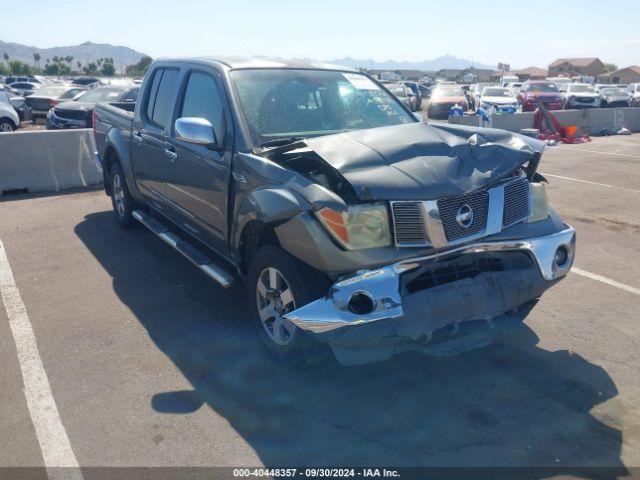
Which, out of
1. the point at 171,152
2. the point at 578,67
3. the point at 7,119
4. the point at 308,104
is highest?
the point at 578,67

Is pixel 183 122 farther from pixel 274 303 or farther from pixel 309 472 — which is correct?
pixel 309 472

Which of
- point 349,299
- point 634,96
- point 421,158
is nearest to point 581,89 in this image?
point 634,96

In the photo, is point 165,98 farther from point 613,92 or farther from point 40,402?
point 613,92

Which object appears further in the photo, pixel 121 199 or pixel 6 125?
pixel 6 125

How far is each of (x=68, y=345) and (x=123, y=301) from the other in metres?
0.88

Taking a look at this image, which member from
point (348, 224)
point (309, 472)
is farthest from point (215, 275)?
point (309, 472)

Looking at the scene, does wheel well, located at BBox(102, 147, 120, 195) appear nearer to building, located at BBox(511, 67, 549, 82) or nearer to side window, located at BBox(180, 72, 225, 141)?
side window, located at BBox(180, 72, 225, 141)

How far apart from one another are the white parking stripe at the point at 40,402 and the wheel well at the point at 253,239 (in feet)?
5.02

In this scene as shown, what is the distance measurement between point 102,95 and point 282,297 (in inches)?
559

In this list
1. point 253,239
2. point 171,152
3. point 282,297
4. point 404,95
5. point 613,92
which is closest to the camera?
point 282,297

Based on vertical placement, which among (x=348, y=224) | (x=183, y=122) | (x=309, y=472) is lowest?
(x=309, y=472)

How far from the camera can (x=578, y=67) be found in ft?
350

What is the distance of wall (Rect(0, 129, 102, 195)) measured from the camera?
9742mm

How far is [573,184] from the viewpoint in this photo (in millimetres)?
10609
